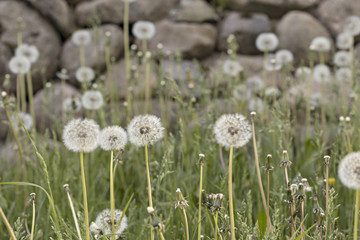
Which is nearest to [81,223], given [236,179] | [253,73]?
[236,179]

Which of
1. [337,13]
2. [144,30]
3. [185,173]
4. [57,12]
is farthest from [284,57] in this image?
[57,12]

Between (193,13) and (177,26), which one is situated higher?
(193,13)

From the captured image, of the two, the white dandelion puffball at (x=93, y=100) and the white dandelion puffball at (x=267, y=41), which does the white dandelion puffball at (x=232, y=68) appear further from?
the white dandelion puffball at (x=93, y=100)

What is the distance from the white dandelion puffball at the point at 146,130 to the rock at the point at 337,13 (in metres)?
3.41

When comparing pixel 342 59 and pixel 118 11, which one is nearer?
pixel 342 59

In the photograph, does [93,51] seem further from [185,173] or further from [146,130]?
[146,130]

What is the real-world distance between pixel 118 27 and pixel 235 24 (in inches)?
43.1

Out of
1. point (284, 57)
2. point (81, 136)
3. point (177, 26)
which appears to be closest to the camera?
point (81, 136)

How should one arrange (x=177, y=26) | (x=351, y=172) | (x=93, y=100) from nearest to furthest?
(x=351, y=172), (x=93, y=100), (x=177, y=26)

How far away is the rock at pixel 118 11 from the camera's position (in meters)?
4.35

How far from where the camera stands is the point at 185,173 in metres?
2.56

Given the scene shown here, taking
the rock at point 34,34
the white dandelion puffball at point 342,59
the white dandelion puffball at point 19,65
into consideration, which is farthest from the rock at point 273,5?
the white dandelion puffball at point 19,65

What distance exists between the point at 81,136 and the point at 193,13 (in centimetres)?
321

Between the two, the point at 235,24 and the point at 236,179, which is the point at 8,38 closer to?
the point at 235,24
